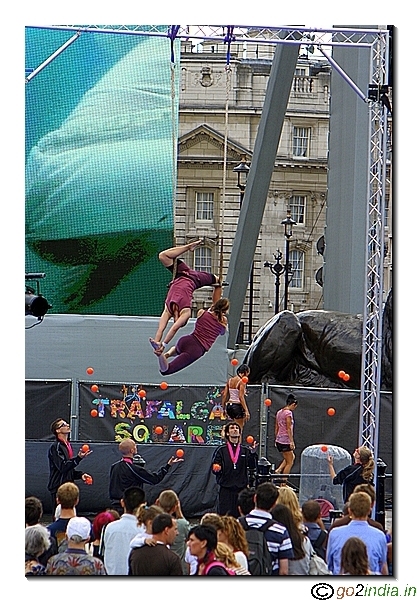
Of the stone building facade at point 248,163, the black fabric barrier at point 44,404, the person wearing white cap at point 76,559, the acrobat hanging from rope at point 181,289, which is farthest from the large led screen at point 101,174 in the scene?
the person wearing white cap at point 76,559

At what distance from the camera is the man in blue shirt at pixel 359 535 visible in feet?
22.3

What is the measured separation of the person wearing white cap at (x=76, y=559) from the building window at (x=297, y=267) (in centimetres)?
3234

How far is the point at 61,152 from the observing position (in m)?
22.1

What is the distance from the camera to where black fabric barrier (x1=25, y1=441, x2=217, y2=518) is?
36.5ft

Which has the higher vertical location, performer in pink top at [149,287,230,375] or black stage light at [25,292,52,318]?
black stage light at [25,292,52,318]

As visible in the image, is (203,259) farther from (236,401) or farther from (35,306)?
(35,306)

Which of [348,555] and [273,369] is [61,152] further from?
[348,555]

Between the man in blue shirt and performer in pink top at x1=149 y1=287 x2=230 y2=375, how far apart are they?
579 cm

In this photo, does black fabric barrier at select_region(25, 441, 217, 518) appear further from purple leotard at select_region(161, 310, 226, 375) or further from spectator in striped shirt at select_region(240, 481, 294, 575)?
spectator in striped shirt at select_region(240, 481, 294, 575)

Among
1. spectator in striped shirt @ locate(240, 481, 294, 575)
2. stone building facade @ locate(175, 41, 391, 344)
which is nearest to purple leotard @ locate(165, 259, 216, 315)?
spectator in striped shirt @ locate(240, 481, 294, 575)

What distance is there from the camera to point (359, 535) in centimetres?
675

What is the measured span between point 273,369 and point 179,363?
9.57 ft

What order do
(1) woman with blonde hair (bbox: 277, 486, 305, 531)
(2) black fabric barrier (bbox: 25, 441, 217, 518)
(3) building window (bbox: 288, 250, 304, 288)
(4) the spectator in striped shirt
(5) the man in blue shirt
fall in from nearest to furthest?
(4) the spectator in striped shirt
(5) the man in blue shirt
(1) woman with blonde hair (bbox: 277, 486, 305, 531)
(2) black fabric barrier (bbox: 25, 441, 217, 518)
(3) building window (bbox: 288, 250, 304, 288)
